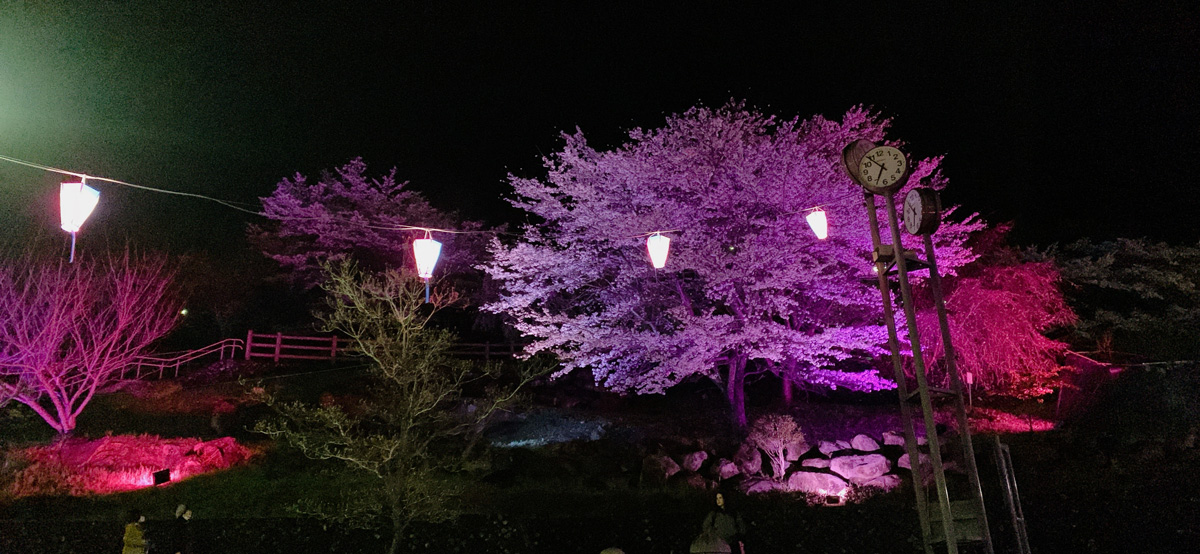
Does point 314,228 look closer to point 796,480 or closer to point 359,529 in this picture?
point 359,529

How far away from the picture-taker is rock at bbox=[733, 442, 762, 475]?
989 cm

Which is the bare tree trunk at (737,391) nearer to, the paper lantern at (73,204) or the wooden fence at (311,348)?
the wooden fence at (311,348)

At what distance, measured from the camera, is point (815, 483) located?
30.8 ft

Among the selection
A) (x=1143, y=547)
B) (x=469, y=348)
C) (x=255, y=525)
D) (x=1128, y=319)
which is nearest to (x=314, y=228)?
(x=469, y=348)

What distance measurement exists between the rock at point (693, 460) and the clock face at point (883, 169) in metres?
5.60

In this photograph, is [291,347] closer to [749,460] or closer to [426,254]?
[426,254]

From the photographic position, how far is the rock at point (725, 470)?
9734 millimetres

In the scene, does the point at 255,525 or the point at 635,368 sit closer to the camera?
the point at 255,525

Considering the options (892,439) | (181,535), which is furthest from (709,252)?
(181,535)

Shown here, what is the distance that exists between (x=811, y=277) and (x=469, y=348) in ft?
39.6

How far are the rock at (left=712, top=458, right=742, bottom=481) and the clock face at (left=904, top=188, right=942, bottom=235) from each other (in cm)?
539

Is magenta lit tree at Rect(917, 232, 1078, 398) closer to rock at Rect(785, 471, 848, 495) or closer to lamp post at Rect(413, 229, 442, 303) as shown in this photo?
rock at Rect(785, 471, 848, 495)

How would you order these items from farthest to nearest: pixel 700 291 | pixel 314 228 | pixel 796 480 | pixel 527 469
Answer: pixel 314 228 → pixel 700 291 → pixel 527 469 → pixel 796 480

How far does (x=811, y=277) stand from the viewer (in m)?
10.1
